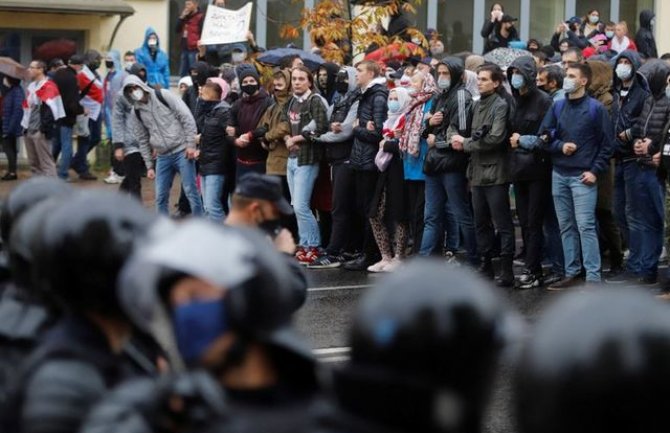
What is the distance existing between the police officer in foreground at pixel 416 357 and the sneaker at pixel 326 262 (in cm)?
1161

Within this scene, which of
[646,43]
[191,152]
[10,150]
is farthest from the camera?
[646,43]

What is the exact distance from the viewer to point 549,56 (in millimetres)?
19547

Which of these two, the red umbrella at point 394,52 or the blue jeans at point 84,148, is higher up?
the red umbrella at point 394,52

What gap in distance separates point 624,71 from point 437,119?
1631mm

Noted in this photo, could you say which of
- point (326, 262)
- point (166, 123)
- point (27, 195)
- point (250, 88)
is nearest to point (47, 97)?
point (166, 123)

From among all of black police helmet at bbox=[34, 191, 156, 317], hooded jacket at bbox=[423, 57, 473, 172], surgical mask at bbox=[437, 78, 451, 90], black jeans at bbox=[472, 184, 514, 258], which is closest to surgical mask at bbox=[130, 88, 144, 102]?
hooded jacket at bbox=[423, 57, 473, 172]

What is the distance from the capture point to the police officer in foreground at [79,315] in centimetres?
288

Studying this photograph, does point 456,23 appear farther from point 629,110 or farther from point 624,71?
point 629,110

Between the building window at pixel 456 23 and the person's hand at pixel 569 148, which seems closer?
the person's hand at pixel 569 148

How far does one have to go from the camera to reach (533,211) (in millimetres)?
12219

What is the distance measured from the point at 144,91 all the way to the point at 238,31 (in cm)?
409

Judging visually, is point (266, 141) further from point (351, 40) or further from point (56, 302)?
point (56, 302)

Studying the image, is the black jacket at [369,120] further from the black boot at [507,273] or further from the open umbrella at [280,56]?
the open umbrella at [280,56]

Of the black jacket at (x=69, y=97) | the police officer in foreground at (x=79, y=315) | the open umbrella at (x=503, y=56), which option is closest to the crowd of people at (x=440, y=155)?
the open umbrella at (x=503, y=56)
